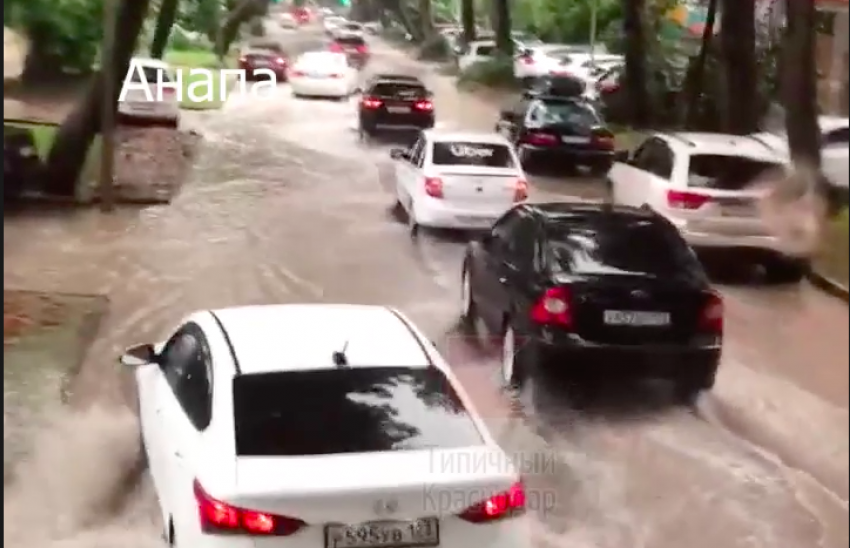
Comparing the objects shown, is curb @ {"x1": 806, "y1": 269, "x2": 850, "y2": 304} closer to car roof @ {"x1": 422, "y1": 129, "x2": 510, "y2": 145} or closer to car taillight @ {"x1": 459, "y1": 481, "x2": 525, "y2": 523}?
car taillight @ {"x1": 459, "y1": 481, "x2": 525, "y2": 523}

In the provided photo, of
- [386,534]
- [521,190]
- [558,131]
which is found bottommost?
[386,534]

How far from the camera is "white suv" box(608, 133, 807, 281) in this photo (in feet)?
11.9

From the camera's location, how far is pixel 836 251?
287cm

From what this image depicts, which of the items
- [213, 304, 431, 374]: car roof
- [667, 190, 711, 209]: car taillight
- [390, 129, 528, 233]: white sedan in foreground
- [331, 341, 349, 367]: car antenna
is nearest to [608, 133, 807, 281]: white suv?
[667, 190, 711, 209]: car taillight

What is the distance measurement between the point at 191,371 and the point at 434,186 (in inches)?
49.1

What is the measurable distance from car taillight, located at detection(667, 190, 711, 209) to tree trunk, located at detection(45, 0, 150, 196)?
1913mm

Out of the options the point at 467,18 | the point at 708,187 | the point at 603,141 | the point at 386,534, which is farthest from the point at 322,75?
the point at 386,534

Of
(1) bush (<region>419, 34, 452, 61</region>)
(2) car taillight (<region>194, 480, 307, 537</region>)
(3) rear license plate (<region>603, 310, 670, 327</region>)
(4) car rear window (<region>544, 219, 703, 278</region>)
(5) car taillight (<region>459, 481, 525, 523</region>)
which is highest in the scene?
(1) bush (<region>419, 34, 452, 61</region>)

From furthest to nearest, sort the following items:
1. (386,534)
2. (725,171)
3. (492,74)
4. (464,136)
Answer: (464,136)
(492,74)
(725,171)
(386,534)

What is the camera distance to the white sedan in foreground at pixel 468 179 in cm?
425

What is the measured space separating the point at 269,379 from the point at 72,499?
85 cm

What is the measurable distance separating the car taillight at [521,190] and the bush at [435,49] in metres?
0.53

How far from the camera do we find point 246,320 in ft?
11.8

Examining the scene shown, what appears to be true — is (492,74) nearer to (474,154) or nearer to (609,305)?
(474,154)
